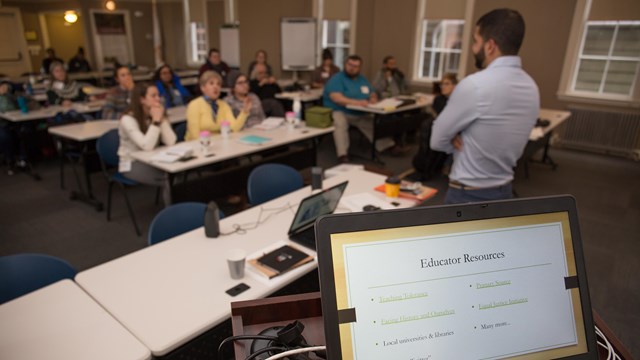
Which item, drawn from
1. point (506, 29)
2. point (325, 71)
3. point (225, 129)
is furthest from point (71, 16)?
point (325, 71)

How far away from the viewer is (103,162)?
3.77 metres

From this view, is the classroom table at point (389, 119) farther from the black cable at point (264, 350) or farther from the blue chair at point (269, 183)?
the black cable at point (264, 350)

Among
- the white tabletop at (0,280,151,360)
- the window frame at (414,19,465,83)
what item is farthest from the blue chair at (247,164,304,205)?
the window frame at (414,19,465,83)

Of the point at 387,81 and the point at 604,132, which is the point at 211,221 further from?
the point at 604,132

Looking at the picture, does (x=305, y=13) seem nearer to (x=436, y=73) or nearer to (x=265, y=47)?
(x=265, y=47)

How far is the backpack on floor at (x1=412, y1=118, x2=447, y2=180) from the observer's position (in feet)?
15.9

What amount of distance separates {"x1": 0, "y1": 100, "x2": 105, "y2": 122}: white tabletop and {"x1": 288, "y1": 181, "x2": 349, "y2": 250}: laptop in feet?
14.6

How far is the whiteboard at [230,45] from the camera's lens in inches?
409

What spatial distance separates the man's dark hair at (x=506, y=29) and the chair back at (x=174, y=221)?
67.3 inches

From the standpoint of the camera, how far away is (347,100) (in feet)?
17.7

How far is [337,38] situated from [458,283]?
29.0 feet

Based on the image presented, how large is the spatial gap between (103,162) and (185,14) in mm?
9421

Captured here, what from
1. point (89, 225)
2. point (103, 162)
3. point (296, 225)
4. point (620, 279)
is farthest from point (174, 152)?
point (620, 279)

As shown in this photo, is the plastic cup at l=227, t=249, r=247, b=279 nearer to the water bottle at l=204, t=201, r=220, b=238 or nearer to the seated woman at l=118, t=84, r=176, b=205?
the water bottle at l=204, t=201, r=220, b=238
